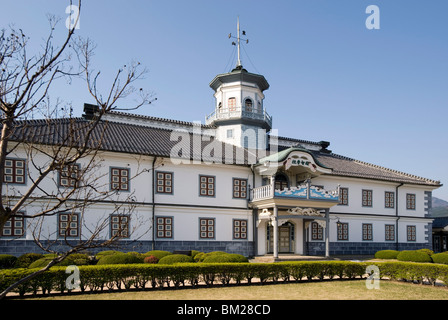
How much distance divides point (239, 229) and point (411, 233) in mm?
15910

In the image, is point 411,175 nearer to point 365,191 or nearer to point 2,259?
point 365,191

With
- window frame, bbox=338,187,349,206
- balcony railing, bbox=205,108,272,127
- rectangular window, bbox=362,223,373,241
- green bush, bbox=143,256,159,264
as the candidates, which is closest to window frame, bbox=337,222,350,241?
window frame, bbox=338,187,349,206

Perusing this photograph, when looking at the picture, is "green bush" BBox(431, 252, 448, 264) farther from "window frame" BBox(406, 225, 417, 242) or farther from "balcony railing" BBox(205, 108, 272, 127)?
"balcony railing" BBox(205, 108, 272, 127)

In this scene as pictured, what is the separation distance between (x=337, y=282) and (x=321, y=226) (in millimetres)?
11014

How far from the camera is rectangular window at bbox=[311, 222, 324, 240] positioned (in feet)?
90.9

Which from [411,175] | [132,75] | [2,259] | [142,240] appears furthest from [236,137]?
[132,75]

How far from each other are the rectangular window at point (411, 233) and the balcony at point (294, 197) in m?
10.2

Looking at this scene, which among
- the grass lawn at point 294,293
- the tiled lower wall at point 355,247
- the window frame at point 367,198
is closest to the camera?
the grass lawn at point 294,293

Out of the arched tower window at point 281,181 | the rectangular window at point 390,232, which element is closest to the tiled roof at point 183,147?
the arched tower window at point 281,181

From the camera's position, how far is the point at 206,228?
2436cm

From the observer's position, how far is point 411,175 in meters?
33.4

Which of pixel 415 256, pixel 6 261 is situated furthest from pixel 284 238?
pixel 6 261

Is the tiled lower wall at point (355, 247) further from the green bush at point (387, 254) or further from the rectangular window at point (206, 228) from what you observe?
the rectangular window at point (206, 228)

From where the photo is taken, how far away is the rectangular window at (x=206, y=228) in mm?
24203
